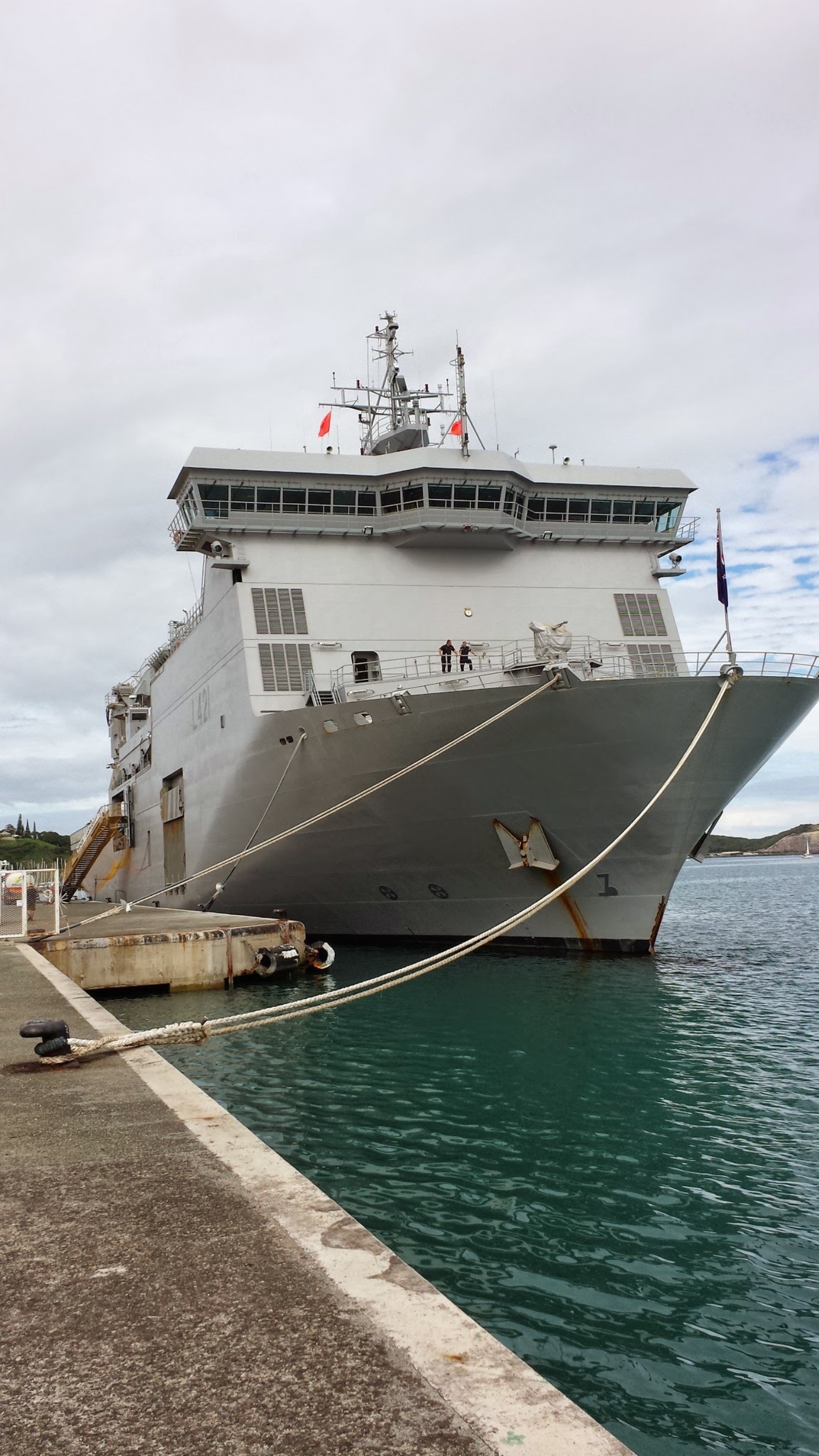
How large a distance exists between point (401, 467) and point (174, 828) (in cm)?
1215

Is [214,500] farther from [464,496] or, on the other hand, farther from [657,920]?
[657,920]

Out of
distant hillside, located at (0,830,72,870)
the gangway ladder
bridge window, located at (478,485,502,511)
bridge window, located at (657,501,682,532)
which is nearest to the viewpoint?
bridge window, located at (478,485,502,511)

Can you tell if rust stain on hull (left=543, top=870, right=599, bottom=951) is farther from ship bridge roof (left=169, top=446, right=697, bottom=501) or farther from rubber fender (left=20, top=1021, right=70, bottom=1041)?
rubber fender (left=20, top=1021, right=70, bottom=1041)

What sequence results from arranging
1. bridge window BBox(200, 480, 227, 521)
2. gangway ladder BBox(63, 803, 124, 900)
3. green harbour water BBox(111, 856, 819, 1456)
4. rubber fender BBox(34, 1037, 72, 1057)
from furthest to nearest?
gangway ladder BBox(63, 803, 124, 900) < bridge window BBox(200, 480, 227, 521) < rubber fender BBox(34, 1037, 72, 1057) < green harbour water BBox(111, 856, 819, 1456)

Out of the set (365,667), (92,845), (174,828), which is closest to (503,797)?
(365,667)

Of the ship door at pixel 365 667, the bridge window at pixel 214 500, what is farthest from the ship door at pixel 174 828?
the bridge window at pixel 214 500

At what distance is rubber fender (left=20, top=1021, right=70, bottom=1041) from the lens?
19.4 ft

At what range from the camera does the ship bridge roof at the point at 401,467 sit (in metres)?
19.1

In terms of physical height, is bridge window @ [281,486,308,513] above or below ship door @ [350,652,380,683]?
above

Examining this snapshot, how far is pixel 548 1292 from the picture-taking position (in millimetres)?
5004

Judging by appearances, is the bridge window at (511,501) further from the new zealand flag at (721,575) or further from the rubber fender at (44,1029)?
the rubber fender at (44,1029)

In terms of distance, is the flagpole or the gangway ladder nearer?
the flagpole

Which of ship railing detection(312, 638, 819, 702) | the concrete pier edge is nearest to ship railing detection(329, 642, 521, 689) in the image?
ship railing detection(312, 638, 819, 702)

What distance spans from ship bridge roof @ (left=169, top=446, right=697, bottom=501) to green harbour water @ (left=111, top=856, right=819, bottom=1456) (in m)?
10.1
